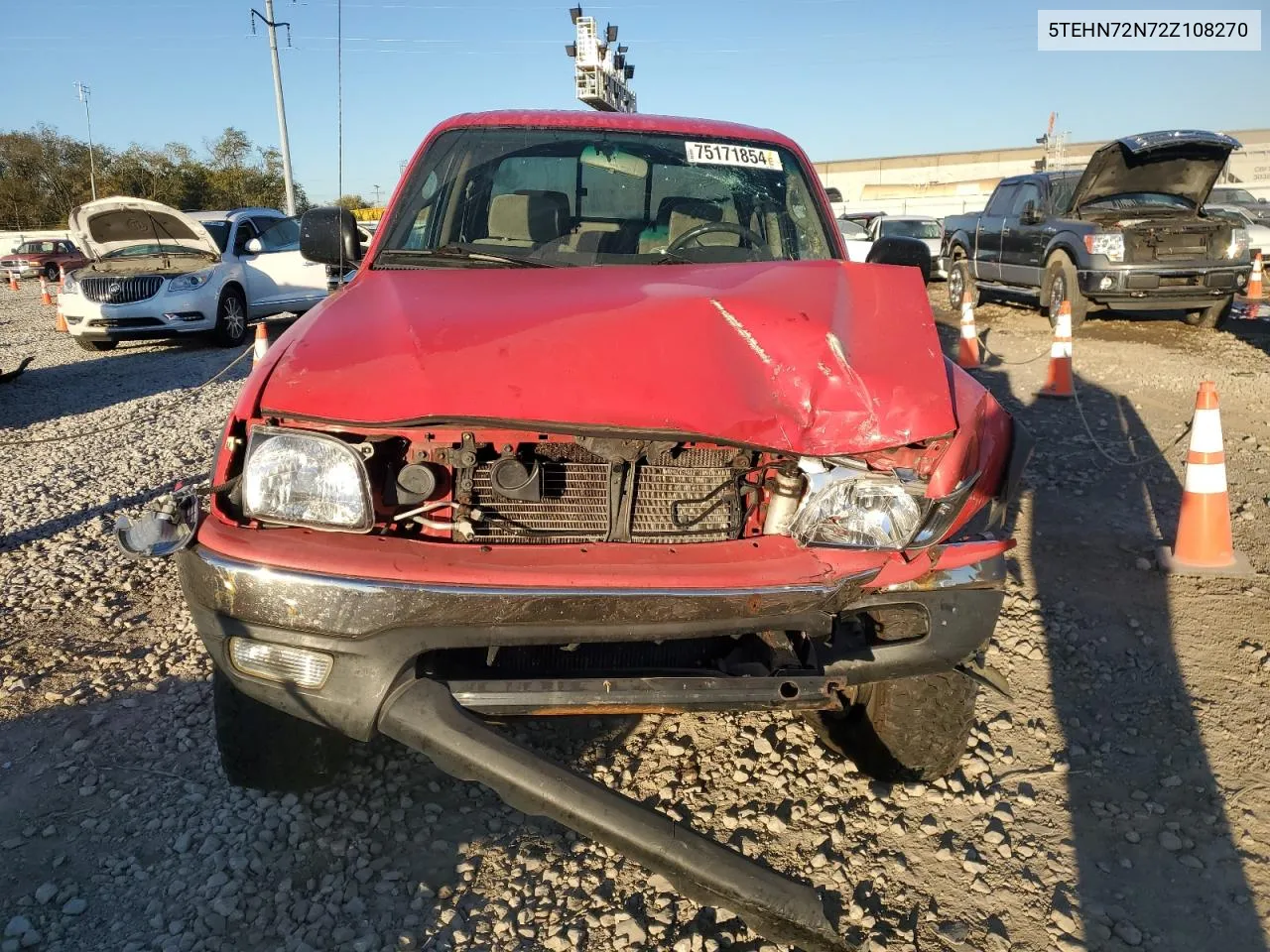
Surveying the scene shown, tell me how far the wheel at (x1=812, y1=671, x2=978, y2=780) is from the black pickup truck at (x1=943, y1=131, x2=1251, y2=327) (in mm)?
9140

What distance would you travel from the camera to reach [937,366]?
2287 mm

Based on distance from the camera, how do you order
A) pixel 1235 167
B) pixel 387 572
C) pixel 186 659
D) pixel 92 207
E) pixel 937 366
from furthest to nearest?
pixel 1235 167 < pixel 92 207 < pixel 186 659 < pixel 937 366 < pixel 387 572

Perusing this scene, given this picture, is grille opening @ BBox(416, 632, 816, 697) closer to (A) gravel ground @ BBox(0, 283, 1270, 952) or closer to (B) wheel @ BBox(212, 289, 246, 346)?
(A) gravel ground @ BBox(0, 283, 1270, 952)

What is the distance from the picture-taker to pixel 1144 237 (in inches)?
406

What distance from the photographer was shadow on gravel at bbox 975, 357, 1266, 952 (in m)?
2.20

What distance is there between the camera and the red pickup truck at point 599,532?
6.28 ft

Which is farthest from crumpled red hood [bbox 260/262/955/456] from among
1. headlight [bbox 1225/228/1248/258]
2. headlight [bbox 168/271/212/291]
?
headlight [bbox 168/271/212/291]

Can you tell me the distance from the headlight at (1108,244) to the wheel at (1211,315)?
1.37m

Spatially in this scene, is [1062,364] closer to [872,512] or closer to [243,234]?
[872,512]

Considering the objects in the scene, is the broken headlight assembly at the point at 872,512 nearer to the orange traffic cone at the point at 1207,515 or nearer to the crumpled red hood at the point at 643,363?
the crumpled red hood at the point at 643,363

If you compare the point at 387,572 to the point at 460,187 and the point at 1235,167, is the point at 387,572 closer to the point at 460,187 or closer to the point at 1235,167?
the point at 460,187

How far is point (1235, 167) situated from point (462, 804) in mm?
40060

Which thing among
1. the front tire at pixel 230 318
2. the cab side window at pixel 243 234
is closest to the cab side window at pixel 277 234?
the cab side window at pixel 243 234

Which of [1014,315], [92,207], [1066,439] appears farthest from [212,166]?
[1066,439]
